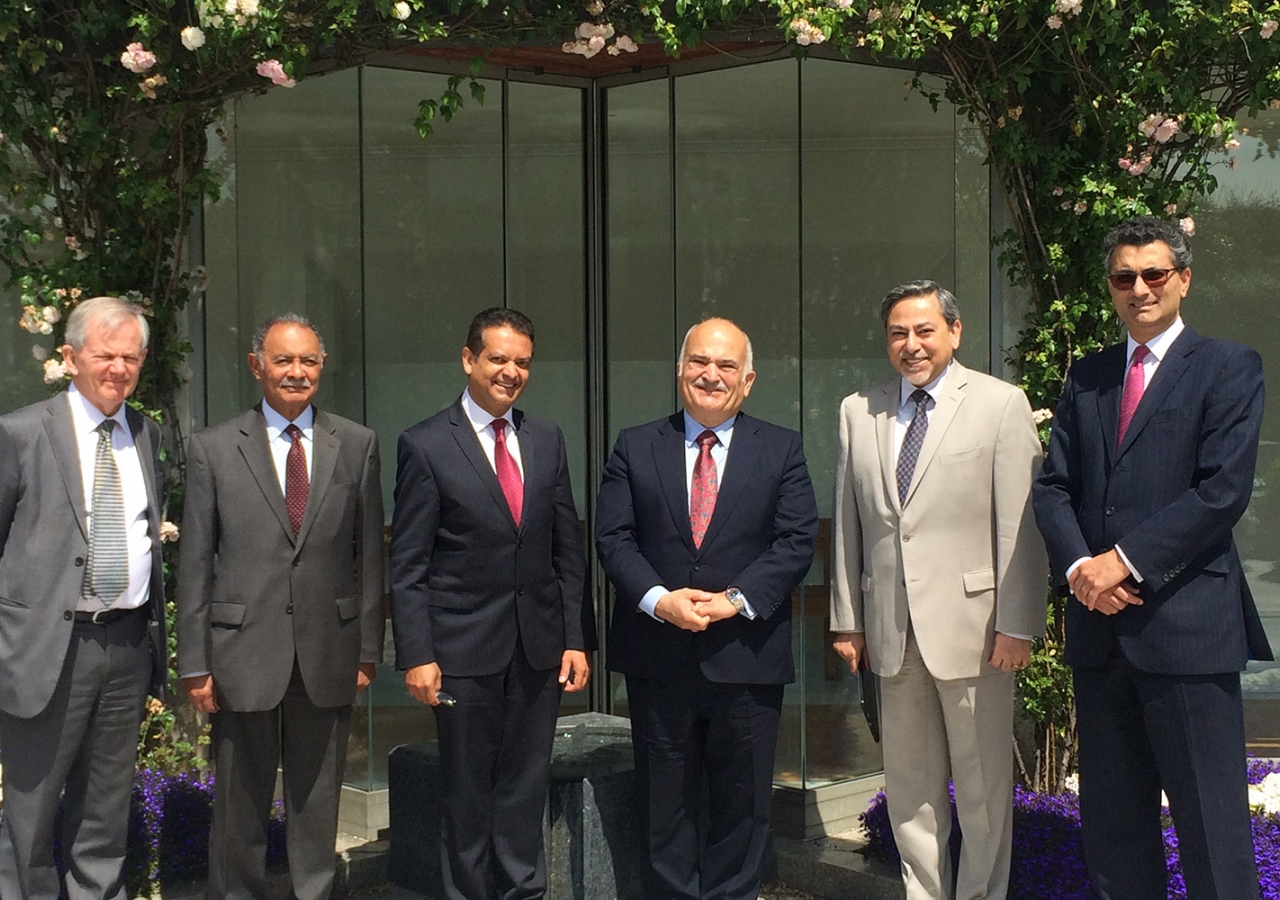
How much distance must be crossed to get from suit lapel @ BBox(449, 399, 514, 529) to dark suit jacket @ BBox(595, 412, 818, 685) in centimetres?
32

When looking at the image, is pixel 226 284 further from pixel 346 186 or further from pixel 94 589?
pixel 94 589

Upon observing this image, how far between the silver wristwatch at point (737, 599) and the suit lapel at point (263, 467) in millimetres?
1275

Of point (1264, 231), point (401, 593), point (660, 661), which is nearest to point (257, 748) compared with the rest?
point (401, 593)

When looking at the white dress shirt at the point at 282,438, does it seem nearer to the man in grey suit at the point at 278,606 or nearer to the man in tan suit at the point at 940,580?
the man in grey suit at the point at 278,606

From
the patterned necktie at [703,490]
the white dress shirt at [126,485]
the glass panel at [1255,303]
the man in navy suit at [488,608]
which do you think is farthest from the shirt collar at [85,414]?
the glass panel at [1255,303]

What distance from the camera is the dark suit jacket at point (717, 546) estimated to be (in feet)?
13.5

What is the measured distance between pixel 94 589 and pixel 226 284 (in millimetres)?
1964

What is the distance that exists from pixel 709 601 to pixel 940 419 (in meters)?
0.86

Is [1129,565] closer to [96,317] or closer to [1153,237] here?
[1153,237]

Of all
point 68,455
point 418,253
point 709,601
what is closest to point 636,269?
point 418,253

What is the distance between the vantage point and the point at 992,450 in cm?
408

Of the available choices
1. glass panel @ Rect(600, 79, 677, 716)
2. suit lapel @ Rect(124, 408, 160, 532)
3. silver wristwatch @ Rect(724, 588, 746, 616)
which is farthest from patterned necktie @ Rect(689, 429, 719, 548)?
glass panel @ Rect(600, 79, 677, 716)

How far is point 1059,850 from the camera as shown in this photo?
14.9 feet

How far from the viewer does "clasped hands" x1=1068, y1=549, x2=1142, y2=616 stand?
3629mm
